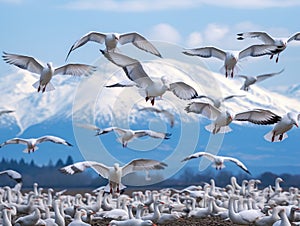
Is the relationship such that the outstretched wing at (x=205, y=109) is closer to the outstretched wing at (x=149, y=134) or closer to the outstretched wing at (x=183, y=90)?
the outstretched wing at (x=183, y=90)

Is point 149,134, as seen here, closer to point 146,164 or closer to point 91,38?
point 146,164

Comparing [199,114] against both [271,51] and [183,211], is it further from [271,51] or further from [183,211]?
[183,211]

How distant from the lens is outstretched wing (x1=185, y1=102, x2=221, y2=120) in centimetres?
1686

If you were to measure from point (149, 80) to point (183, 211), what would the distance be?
5703 mm

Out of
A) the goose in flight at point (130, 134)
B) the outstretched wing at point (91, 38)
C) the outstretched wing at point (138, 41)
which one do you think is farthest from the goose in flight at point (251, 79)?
the outstretched wing at point (91, 38)

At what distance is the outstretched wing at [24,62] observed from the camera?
16750 mm

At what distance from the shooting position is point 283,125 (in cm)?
1543

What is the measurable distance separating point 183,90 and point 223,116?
1.09 meters

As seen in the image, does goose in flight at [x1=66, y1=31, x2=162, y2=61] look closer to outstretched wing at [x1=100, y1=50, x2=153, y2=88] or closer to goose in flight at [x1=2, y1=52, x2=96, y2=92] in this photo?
outstretched wing at [x1=100, y1=50, x2=153, y2=88]

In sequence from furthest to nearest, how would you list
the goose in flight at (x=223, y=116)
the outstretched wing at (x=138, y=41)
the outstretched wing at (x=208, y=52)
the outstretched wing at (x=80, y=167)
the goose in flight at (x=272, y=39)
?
Answer: the outstretched wing at (x=208, y=52) < the goose in flight at (x=272, y=39) < the outstretched wing at (x=138, y=41) < the outstretched wing at (x=80, y=167) < the goose in flight at (x=223, y=116)

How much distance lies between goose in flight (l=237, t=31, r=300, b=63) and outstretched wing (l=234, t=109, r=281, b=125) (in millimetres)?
1394

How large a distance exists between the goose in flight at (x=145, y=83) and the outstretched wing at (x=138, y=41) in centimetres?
71

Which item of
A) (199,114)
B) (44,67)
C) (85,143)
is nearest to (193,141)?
(199,114)

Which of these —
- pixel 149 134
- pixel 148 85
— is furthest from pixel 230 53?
pixel 149 134
